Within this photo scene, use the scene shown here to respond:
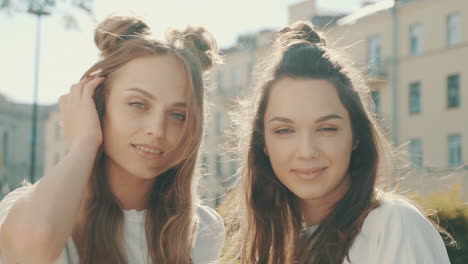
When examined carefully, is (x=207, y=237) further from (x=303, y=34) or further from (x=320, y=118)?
(x=303, y=34)

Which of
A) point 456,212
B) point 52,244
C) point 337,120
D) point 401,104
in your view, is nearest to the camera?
point 52,244

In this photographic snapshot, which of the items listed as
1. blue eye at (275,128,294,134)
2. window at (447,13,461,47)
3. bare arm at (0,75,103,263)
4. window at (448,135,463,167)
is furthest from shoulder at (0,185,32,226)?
window at (447,13,461,47)

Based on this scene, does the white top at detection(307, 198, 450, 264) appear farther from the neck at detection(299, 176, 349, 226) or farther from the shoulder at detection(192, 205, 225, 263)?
the shoulder at detection(192, 205, 225, 263)

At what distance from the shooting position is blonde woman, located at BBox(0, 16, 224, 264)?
3.46m

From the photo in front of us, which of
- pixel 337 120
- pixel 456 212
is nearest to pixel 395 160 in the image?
pixel 337 120

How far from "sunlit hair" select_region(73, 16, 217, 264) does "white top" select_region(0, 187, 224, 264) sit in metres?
0.04

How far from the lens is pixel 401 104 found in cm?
3469

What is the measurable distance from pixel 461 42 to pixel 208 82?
97.4ft

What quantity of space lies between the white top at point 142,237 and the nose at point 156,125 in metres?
0.47

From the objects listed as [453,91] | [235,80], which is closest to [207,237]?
[453,91]

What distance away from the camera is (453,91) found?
32406mm

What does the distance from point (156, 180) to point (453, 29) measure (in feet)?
100

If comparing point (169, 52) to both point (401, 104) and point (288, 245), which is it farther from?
point (401, 104)

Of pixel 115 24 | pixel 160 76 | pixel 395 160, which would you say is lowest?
pixel 395 160
